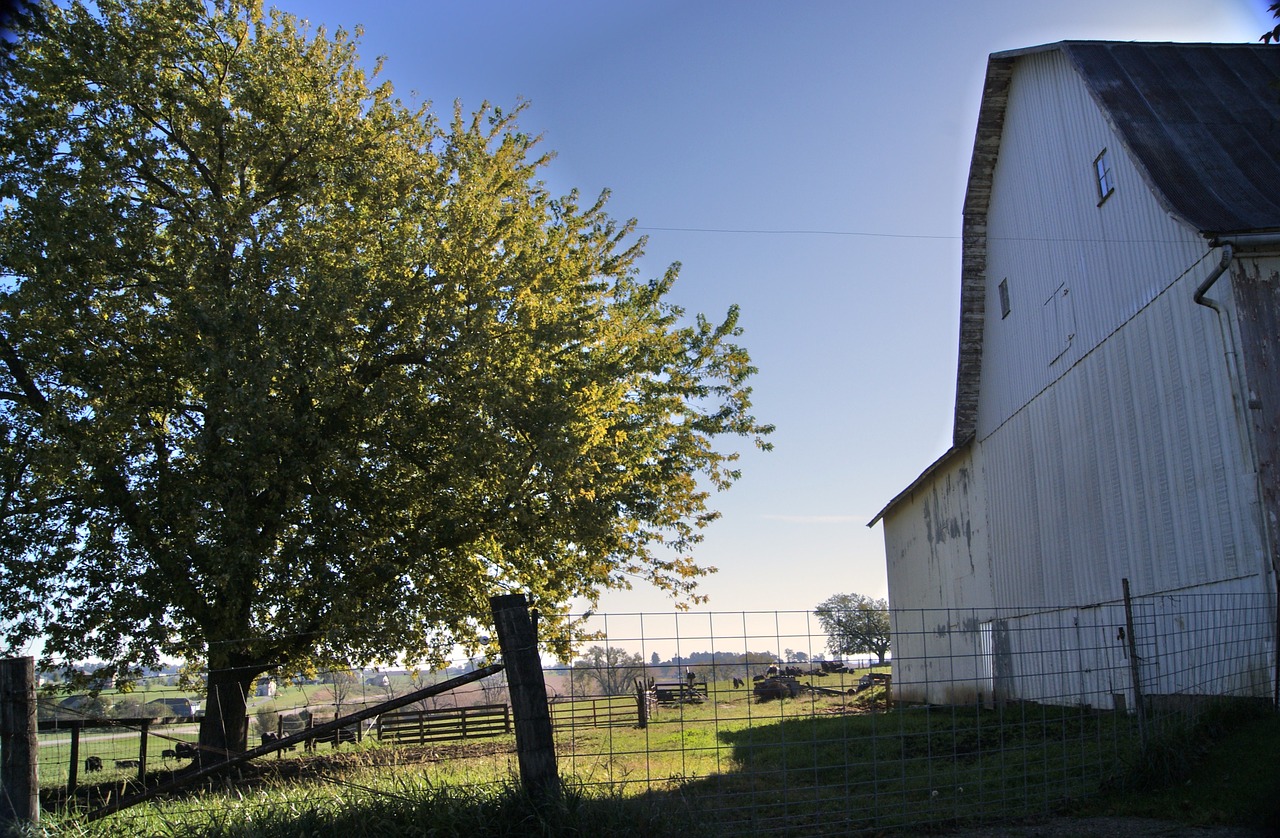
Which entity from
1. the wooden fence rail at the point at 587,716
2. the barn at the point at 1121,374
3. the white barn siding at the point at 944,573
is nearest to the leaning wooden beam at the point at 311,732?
the wooden fence rail at the point at 587,716

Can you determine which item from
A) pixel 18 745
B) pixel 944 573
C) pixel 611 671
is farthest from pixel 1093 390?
pixel 18 745

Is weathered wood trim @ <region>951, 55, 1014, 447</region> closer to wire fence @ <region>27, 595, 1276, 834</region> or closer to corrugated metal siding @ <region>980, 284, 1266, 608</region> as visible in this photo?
corrugated metal siding @ <region>980, 284, 1266, 608</region>

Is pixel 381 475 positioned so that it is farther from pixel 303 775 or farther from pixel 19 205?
pixel 303 775

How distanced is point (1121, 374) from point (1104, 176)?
10.4ft

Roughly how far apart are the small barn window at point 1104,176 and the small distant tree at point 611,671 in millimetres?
11414

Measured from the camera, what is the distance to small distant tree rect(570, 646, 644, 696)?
669 cm

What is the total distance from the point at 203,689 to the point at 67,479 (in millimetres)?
7594

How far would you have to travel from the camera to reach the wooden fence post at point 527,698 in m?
6.39

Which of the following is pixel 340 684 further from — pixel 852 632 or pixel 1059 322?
pixel 1059 322

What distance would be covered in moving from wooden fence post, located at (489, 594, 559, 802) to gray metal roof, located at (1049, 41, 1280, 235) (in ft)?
33.1

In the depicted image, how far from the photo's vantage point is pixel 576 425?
16.7 m

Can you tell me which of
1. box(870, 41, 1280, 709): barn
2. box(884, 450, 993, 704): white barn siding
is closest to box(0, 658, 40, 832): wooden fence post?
box(870, 41, 1280, 709): barn

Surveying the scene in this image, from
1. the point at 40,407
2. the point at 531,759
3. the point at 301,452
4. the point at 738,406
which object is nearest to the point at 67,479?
the point at 40,407

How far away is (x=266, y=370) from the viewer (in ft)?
47.0
